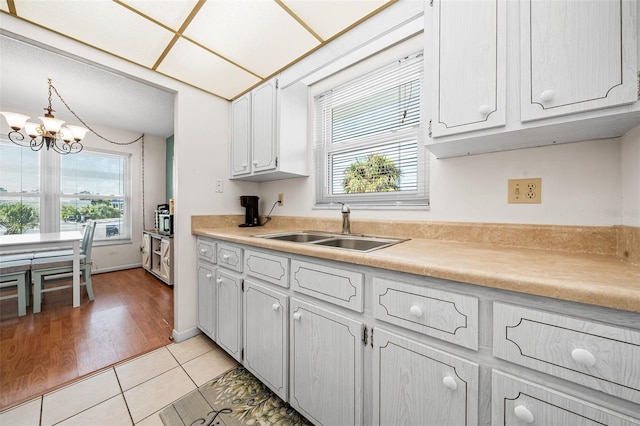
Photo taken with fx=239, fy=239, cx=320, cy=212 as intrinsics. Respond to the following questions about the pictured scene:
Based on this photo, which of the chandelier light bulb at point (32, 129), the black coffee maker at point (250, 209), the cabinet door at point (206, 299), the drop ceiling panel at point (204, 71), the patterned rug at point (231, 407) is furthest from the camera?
the chandelier light bulb at point (32, 129)

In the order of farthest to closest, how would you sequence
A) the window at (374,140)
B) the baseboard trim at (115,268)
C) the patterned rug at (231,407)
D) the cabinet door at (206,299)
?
the baseboard trim at (115,268)
the cabinet door at (206,299)
the window at (374,140)
the patterned rug at (231,407)

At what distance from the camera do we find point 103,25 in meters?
1.42

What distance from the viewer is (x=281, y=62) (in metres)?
1.77

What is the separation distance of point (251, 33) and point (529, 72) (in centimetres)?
147

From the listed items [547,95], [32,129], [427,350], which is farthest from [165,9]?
[32,129]

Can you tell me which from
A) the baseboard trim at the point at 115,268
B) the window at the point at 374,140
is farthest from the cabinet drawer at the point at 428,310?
the baseboard trim at the point at 115,268

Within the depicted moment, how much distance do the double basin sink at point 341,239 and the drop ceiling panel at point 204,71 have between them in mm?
1320

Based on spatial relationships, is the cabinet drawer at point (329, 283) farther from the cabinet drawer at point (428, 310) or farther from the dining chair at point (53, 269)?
the dining chair at point (53, 269)

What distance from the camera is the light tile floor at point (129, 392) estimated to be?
4.11 feet

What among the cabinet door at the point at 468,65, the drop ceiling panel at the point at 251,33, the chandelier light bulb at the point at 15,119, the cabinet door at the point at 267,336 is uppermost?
the drop ceiling panel at the point at 251,33

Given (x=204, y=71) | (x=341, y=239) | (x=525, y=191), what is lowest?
(x=341, y=239)

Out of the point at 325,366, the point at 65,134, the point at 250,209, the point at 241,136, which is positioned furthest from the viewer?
the point at 65,134

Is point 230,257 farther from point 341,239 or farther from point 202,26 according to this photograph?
point 202,26

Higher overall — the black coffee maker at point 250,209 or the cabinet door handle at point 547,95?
the cabinet door handle at point 547,95
